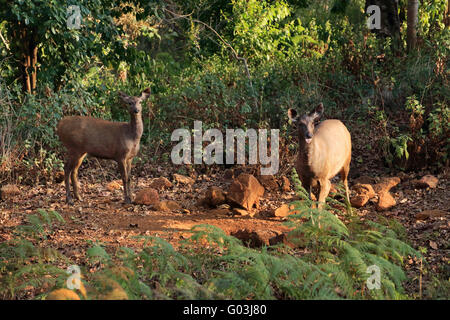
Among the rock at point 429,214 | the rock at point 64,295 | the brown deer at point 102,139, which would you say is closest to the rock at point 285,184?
the rock at point 429,214

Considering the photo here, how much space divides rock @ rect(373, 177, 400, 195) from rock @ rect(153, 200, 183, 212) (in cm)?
302

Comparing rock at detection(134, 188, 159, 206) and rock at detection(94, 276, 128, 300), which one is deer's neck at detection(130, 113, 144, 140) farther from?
rock at detection(94, 276, 128, 300)

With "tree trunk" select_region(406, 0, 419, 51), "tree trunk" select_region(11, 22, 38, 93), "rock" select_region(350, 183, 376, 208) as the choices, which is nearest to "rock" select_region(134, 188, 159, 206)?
"rock" select_region(350, 183, 376, 208)

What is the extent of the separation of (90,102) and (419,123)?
5.79 meters

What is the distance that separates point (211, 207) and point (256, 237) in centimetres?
201

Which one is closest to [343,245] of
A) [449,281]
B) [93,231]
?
[449,281]

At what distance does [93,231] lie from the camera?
7.77 metres

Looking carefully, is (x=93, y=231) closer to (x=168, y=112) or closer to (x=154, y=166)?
(x=154, y=166)

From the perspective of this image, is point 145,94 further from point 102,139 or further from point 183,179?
point 183,179

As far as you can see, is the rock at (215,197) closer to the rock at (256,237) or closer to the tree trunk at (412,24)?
the rock at (256,237)

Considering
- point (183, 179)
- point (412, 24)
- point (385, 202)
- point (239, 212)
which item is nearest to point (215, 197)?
point (239, 212)

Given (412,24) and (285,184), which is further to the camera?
(412,24)

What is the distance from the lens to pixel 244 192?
28.3 ft

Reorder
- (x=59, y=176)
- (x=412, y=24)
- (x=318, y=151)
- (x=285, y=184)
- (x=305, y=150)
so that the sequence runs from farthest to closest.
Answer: (x=412, y=24)
(x=59, y=176)
(x=285, y=184)
(x=318, y=151)
(x=305, y=150)
